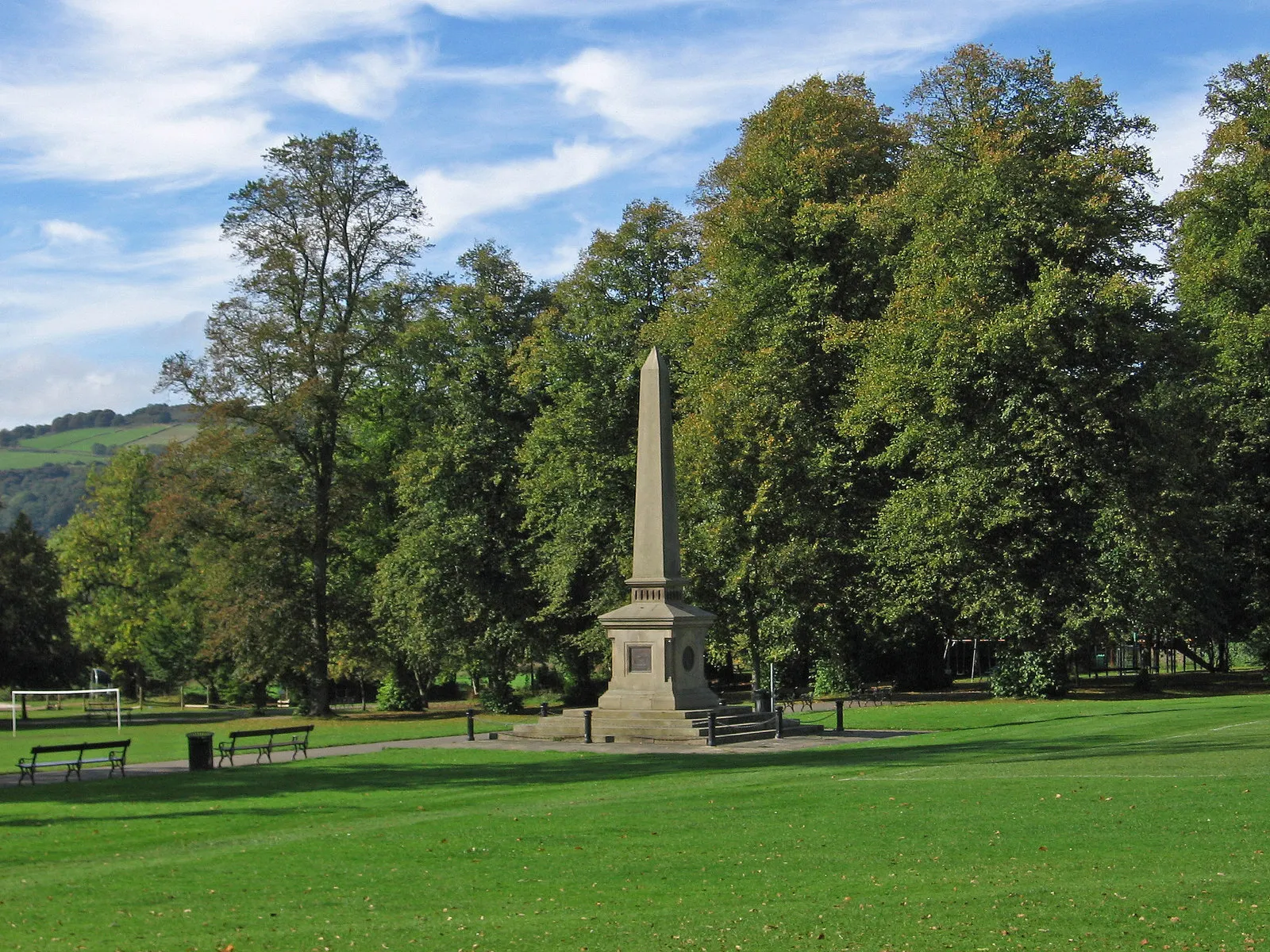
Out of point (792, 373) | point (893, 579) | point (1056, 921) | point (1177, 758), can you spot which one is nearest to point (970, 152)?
point (792, 373)

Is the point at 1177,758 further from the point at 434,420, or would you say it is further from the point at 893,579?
the point at 434,420

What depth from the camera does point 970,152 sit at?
38844 mm

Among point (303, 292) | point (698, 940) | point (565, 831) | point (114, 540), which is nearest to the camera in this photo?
point (698, 940)

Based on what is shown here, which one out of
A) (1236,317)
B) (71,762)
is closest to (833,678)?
(1236,317)

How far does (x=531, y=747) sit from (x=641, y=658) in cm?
324

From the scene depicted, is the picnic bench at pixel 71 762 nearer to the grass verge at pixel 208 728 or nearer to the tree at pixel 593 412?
the grass verge at pixel 208 728

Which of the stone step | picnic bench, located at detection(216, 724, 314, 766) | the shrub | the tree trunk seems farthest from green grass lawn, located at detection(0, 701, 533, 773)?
the stone step

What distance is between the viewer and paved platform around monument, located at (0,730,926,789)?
2648 centimetres

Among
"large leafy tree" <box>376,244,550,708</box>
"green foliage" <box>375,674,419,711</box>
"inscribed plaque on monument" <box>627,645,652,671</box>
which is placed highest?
"large leafy tree" <box>376,244,550,708</box>

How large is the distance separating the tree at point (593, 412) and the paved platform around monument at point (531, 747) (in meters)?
12.3

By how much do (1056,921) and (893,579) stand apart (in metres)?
30.6

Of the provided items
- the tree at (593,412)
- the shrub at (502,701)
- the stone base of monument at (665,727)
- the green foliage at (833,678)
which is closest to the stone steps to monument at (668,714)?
the stone base of monument at (665,727)

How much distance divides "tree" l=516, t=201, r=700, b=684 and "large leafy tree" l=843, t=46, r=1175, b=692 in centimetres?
885

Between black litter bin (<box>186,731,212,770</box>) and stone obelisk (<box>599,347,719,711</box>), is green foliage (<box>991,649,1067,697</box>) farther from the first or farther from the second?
black litter bin (<box>186,731,212,770</box>)
